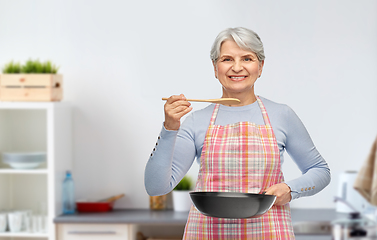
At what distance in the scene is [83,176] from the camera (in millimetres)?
3084

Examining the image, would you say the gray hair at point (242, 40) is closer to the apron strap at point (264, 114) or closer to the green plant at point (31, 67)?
the apron strap at point (264, 114)

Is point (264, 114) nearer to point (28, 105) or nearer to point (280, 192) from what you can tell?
point (280, 192)

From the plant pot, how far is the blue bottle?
622 mm

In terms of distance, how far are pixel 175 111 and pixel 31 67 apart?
1.91 meters

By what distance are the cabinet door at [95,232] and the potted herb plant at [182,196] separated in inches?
13.9

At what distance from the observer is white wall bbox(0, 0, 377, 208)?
294 centimetres

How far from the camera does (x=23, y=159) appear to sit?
2807mm

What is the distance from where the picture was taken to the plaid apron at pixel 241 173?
135 cm

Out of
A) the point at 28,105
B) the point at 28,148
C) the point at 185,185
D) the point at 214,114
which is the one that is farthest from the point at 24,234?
the point at 214,114

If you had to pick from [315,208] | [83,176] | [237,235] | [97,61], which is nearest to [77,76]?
[97,61]

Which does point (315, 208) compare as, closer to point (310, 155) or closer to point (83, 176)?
point (83, 176)

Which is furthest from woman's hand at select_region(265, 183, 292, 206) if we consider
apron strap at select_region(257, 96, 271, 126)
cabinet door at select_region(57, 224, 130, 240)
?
cabinet door at select_region(57, 224, 130, 240)

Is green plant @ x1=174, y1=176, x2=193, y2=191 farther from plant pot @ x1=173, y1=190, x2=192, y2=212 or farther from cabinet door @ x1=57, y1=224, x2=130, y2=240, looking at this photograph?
cabinet door @ x1=57, y1=224, x2=130, y2=240

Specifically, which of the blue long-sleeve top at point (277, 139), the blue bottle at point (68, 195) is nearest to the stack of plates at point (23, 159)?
the blue bottle at point (68, 195)
